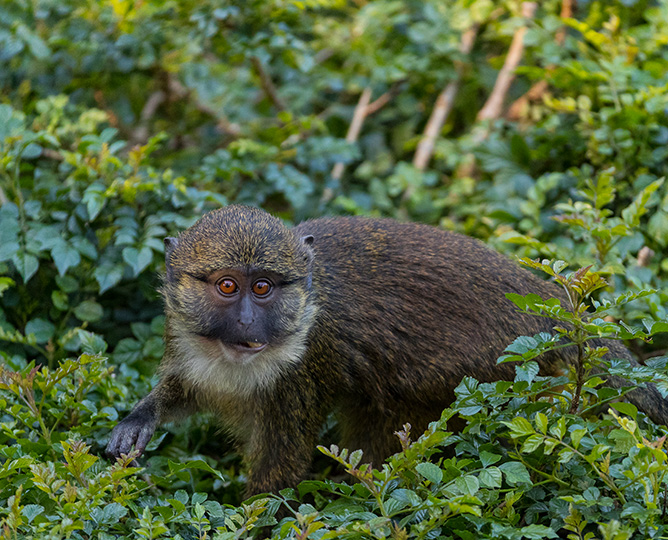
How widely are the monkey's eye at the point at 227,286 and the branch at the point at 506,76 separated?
440cm

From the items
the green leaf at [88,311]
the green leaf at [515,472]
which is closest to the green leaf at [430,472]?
the green leaf at [515,472]

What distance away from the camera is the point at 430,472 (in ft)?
10.4

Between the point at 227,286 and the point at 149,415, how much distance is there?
93 cm

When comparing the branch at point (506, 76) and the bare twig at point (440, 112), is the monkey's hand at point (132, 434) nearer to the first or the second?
the bare twig at point (440, 112)

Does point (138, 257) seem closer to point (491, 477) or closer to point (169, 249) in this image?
point (169, 249)

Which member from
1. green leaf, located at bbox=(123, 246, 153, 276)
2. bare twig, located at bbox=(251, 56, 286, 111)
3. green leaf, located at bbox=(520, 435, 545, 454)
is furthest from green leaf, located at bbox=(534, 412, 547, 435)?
bare twig, located at bbox=(251, 56, 286, 111)

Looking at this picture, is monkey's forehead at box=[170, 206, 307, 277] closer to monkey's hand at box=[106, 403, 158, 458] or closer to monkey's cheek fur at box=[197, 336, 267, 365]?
monkey's cheek fur at box=[197, 336, 267, 365]

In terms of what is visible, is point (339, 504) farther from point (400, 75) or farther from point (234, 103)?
point (234, 103)

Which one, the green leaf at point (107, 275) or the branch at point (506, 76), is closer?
the green leaf at point (107, 275)

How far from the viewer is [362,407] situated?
448 centimetres

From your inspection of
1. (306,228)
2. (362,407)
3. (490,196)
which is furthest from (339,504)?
(490,196)

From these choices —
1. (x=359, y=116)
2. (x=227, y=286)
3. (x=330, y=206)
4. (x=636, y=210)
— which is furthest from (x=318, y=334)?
(x=359, y=116)

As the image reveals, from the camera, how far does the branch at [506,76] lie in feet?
24.8

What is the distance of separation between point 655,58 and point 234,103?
399cm
